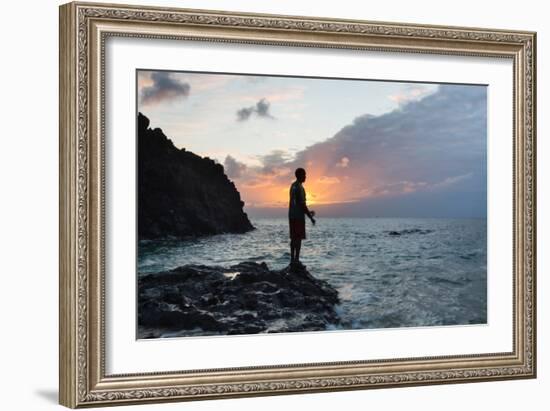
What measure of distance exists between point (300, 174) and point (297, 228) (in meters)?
0.29

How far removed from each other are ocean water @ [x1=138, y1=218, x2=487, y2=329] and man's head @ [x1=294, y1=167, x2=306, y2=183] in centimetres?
24

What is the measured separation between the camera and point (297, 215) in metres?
6.18

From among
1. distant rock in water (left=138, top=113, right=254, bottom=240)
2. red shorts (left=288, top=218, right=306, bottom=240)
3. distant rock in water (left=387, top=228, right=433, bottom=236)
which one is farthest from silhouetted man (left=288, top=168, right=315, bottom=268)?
distant rock in water (left=387, top=228, right=433, bottom=236)

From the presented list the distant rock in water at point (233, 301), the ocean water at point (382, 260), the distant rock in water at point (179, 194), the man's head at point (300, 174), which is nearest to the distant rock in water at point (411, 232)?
the ocean water at point (382, 260)

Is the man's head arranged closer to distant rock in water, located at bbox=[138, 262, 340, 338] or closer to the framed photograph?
the framed photograph

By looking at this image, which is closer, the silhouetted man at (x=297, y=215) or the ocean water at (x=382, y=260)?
the ocean water at (x=382, y=260)

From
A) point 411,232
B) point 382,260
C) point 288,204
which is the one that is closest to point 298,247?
point 288,204

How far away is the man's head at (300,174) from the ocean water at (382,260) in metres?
0.24

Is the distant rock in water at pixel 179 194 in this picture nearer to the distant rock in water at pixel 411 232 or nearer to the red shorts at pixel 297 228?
the red shorts at pixel 297 228

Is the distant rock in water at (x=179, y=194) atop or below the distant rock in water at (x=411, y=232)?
atop

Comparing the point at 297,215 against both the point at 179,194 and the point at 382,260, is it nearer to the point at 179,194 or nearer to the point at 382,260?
the point at 382,260

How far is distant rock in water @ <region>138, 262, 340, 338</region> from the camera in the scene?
19.3ft

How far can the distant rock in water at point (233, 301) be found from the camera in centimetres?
587

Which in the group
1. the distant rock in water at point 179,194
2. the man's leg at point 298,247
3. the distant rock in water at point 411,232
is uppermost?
the distant rock in water at point 179,194
